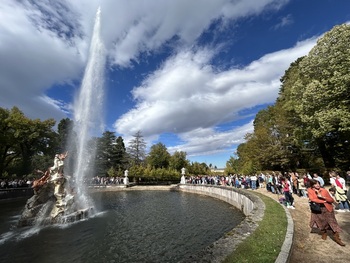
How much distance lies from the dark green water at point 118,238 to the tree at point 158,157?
47957mm

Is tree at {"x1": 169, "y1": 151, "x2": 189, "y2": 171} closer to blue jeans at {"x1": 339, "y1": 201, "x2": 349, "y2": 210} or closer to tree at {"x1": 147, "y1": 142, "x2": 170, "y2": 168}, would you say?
tree at {"x1": 147, "y1": 142, "x2": 170, "y2": 168}

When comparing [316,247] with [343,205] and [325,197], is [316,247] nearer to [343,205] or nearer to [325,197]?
[325,197]

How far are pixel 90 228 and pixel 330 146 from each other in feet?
103

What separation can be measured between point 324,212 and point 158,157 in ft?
192

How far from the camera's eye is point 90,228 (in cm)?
1295

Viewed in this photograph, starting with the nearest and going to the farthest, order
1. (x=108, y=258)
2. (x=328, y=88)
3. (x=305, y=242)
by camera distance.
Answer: (x=305, y=242) → (x=108, y=258) → (x=328, y=88)

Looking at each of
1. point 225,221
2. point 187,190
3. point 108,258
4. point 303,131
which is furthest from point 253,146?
point 108,258

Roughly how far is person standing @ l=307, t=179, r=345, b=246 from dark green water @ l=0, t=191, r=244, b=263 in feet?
15.4

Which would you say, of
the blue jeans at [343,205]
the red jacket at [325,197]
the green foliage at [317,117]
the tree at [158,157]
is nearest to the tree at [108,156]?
the tree at [158,157]

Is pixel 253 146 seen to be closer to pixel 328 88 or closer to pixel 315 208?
pixel 328 88

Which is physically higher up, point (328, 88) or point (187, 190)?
point (328, 88)

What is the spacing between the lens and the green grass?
5.48 metres

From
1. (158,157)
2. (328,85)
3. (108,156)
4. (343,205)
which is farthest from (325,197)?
(108,156)

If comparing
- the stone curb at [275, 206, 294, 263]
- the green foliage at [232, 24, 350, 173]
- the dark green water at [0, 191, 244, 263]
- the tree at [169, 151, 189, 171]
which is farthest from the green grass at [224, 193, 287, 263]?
the tree at [169, 151, 189, 171]
